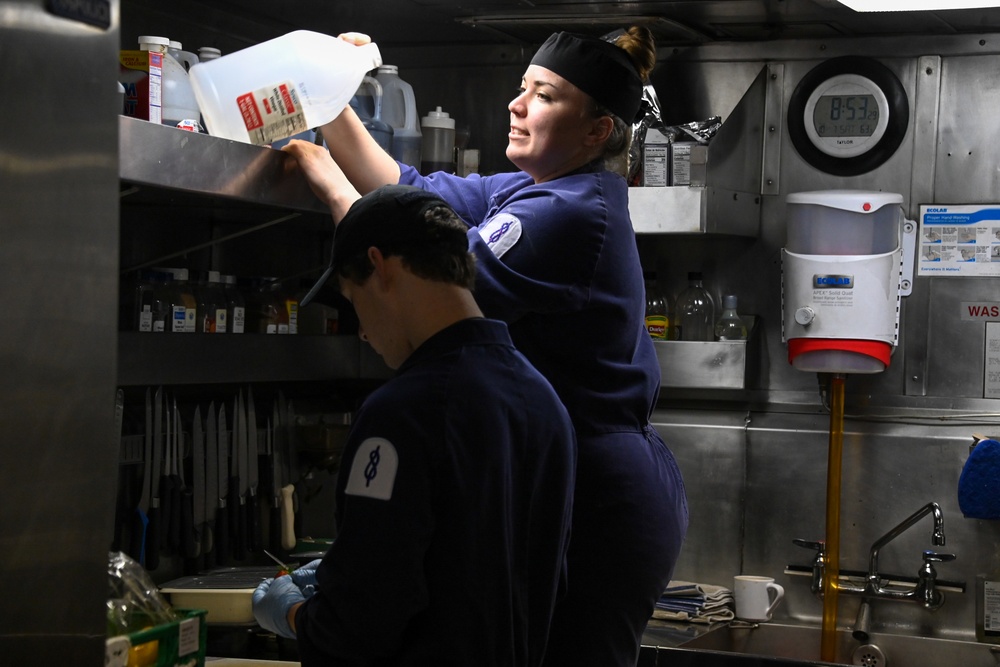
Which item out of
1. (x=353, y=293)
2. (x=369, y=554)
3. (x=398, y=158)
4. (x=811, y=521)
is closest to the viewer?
(x=369, y=554)

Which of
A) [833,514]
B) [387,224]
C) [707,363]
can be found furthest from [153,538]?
[833,514]

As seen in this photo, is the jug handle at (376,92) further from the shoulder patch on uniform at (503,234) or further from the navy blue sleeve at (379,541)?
the navy blue sleeve at (379,541)

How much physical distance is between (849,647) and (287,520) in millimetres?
1462

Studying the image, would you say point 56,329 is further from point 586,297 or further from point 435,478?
point 586,297

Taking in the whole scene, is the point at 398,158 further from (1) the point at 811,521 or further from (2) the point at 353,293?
(1) the point at 811,521

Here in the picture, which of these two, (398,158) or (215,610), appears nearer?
(215,610)

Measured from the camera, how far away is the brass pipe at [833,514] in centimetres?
311

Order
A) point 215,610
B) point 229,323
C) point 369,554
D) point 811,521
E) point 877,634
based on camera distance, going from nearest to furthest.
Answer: point 369,554 < point 215,610 < point 229,323 < point 877,634 < point 811,521

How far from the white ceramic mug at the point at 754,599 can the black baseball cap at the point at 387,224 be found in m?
1.90

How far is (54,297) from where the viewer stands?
3.76ft

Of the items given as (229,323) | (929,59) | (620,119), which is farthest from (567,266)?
(929,59)

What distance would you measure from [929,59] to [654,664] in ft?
5.64

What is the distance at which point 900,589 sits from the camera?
311 cm

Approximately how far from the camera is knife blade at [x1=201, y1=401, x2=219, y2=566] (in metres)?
2.72
